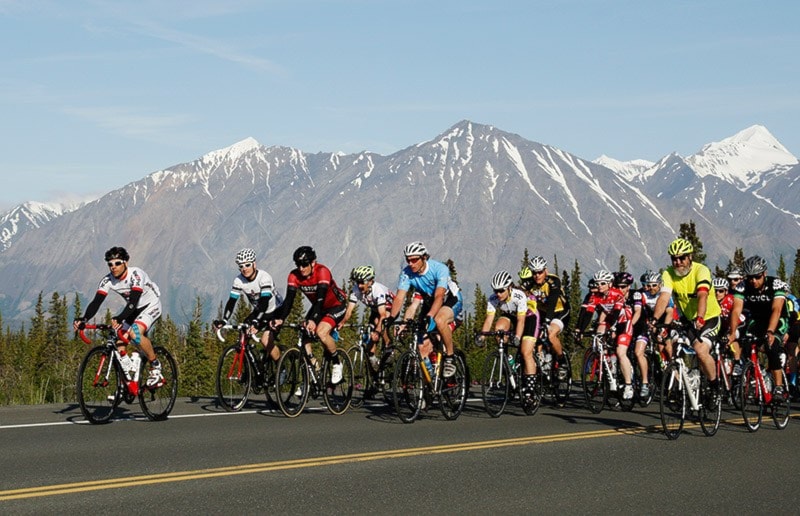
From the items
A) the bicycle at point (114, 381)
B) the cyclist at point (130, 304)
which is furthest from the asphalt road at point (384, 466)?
the cyclist at point (130, 304)

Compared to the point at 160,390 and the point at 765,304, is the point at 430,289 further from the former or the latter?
the point at 765,304

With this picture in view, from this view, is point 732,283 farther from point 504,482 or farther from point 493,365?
point 504,482

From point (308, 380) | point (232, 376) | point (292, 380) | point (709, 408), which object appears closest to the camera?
point (709, 408)

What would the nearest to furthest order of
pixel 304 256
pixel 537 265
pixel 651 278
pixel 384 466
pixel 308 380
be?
pixel 384 466
pixel 304 256
pixel 308 380
pixel 537 265
pixel 651 278

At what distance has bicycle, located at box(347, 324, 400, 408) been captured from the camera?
49.8ft

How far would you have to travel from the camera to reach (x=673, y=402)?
12711 mm

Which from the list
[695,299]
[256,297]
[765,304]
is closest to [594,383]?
[765,304]

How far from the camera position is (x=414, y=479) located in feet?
31.0

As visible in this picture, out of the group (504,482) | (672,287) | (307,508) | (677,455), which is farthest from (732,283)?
(307,508)

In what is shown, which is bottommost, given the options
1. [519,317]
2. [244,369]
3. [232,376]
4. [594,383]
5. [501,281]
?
[594,383]

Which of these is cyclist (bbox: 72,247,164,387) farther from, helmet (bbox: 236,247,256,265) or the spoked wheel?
the spoked wheel

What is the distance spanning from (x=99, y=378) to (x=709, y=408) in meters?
7.83

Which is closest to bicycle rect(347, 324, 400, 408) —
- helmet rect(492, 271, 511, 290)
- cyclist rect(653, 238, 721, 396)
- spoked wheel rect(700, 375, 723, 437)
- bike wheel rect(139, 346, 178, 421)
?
helmet rect(492, 271, 511, 290)

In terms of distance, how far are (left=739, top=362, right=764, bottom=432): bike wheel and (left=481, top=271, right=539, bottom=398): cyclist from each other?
3.06m
